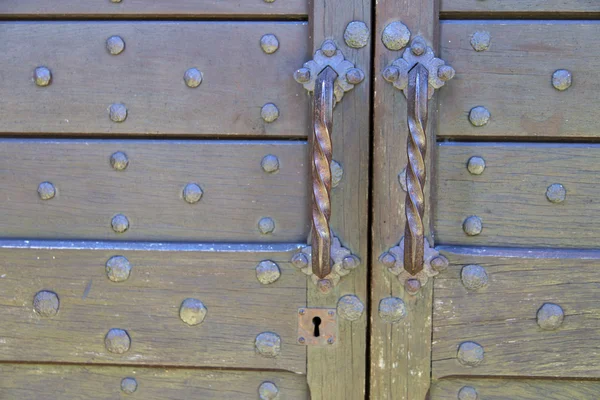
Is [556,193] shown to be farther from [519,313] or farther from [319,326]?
[319,326]

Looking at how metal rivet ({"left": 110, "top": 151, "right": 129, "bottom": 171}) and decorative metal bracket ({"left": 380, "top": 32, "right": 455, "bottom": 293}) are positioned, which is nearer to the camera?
decorative metal bracket ({"left": 380, "top": 32, "right": 455, "bottom": 293})

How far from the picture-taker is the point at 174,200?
3.14 feet

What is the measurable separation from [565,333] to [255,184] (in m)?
0.50

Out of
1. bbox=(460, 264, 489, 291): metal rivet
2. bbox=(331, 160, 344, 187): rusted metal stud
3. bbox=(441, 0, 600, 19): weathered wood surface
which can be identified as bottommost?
bbox=(460, 264, 489, 291): metal rivet

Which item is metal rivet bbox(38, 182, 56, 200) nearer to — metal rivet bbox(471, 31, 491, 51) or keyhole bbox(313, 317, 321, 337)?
keyhole bbox(313, 317, 321, 337)

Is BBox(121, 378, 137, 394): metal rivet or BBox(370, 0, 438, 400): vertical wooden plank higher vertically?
BBox(370, 0, 438, 400): vertical wooden plank

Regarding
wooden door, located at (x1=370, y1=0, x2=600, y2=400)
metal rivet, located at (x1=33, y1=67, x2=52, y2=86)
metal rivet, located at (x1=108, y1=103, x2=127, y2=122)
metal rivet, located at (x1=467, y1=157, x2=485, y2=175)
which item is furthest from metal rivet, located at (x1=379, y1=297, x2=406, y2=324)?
metal rivet, located at (x1=33, y1=67, x2=52, y2=86)

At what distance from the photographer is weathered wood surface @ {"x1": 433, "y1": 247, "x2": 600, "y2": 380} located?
3.03 ft

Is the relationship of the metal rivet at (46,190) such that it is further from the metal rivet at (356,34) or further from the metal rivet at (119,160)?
the metal rivet at (356,34)

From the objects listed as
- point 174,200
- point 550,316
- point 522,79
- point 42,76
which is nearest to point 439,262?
point 550,316

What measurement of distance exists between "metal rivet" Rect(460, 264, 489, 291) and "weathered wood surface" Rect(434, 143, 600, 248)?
0.12 feet

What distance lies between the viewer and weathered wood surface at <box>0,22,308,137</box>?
942 mm

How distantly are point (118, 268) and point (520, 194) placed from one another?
60 centimetres

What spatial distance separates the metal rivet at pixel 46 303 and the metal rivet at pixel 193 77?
38 cm
